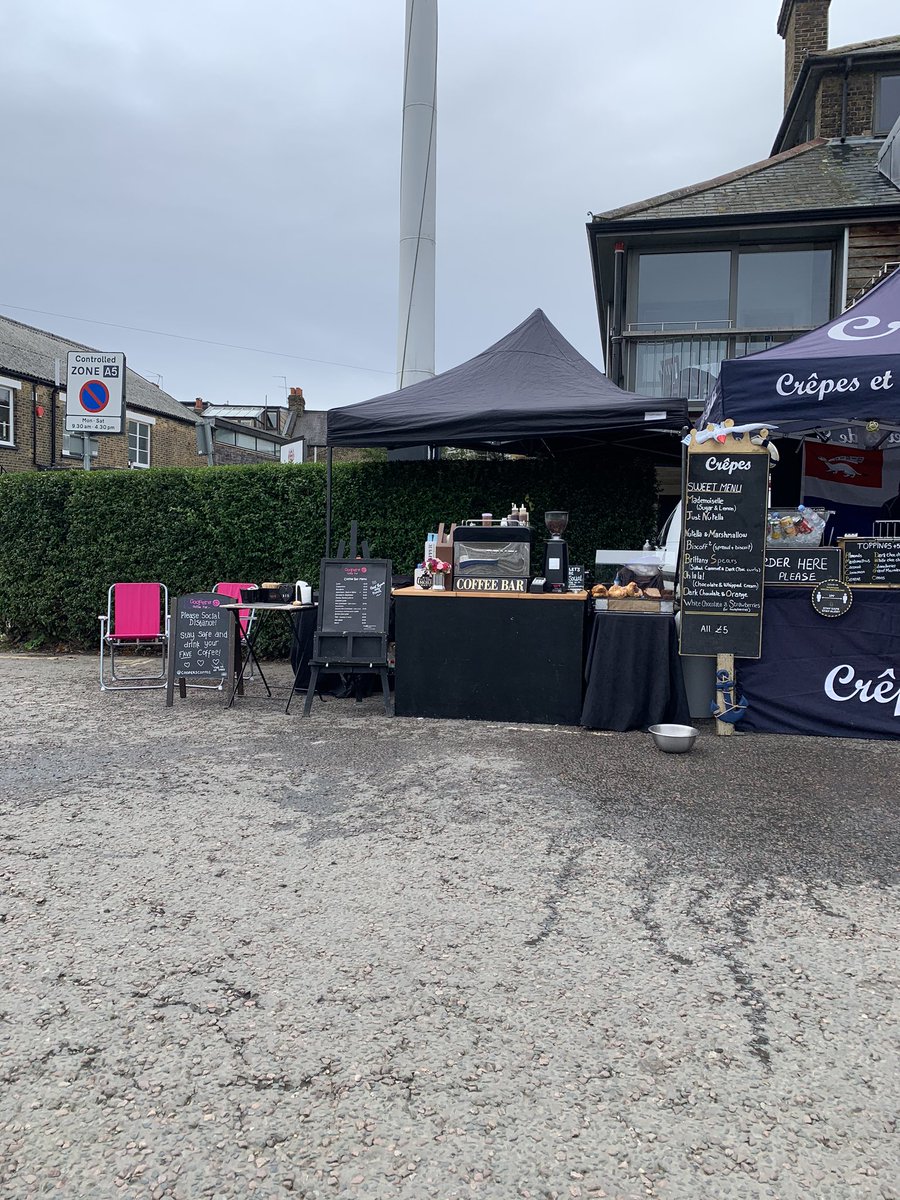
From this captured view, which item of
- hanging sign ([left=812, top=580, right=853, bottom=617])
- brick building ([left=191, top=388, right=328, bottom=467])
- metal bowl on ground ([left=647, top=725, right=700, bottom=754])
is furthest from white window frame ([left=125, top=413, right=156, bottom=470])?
hanging sign ([left=812, top=580, right=853, bottom=617])

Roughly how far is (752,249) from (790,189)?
106 cm

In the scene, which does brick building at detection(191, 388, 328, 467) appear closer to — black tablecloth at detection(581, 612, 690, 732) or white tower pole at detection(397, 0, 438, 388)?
white tower pole at detection(397, 0, 438, 388)

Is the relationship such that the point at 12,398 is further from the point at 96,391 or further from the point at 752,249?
the point at 752,249

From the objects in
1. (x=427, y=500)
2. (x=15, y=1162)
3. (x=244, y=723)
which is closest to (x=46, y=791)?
(x=244, y=723)

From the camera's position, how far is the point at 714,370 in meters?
13.4

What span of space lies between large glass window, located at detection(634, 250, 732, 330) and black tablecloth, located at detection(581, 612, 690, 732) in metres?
9.15

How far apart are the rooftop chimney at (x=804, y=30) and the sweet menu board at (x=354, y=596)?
15.2m

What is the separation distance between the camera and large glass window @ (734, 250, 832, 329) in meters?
13.3

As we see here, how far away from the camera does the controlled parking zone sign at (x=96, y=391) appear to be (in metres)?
10.6

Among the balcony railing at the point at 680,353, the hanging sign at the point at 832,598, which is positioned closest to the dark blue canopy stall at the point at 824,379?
the hanging sign at the point at 832,598

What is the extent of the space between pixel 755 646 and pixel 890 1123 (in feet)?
13.4

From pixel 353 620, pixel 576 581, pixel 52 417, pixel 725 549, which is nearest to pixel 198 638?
pixel 353 620

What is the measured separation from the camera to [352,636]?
6.63m

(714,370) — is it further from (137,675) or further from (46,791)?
(46,791)
